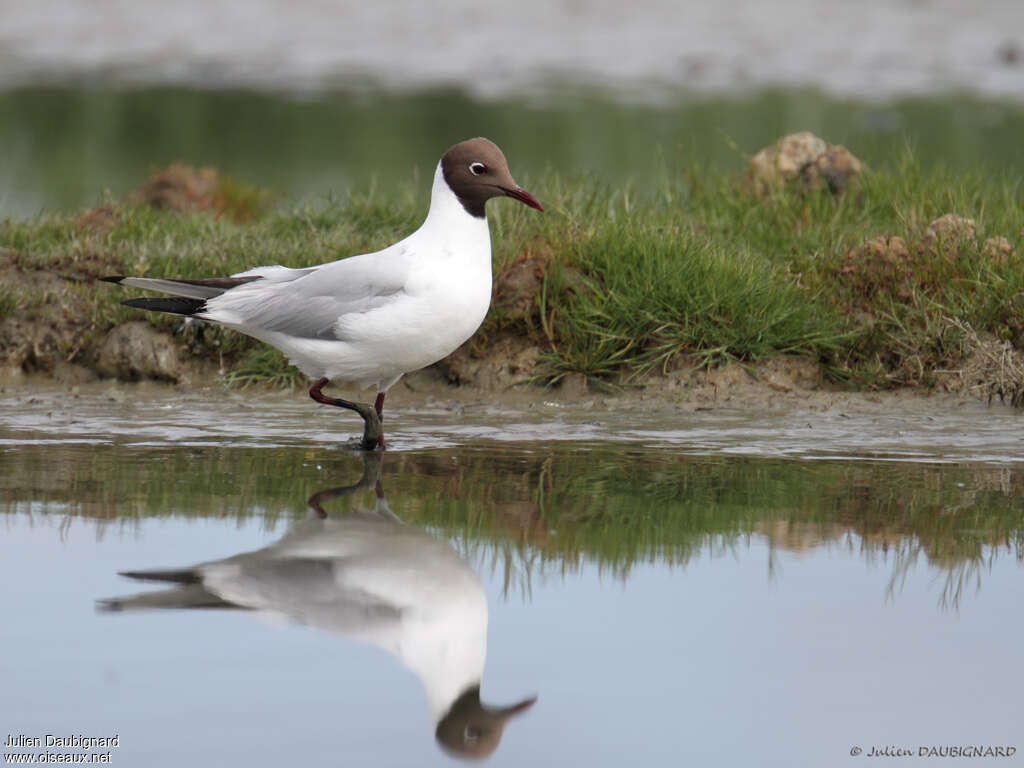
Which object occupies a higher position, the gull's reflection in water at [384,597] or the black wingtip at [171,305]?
the black wingtip at [171,305]

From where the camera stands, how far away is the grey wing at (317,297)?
723cm

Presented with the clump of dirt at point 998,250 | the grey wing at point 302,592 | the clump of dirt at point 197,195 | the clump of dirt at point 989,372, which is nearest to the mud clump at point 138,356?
the clump of dirt at point 197,195

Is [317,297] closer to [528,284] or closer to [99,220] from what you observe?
[528,284]

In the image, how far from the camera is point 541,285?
902 cm

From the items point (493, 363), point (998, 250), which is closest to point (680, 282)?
point (493, 363)

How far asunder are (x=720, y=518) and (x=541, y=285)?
305 cm

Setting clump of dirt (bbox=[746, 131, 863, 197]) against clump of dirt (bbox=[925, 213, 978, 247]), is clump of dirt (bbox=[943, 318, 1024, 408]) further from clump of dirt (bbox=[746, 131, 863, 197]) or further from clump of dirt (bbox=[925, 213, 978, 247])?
clump of dirt (bbox=[746, 131, 863, 197])

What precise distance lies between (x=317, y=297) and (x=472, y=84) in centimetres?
1645

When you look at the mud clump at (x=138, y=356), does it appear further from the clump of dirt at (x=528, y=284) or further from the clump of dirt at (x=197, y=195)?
the clump of dirt at (x=197, y=195)

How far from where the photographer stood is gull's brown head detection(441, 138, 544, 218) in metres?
7.48

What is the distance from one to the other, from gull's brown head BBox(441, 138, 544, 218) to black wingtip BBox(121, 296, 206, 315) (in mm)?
1273

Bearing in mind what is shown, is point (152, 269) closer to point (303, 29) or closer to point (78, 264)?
point (78, 264)

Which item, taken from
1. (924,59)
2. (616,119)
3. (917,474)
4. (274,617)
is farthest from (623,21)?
(274,617)

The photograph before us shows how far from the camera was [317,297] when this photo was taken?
24.3 feet
